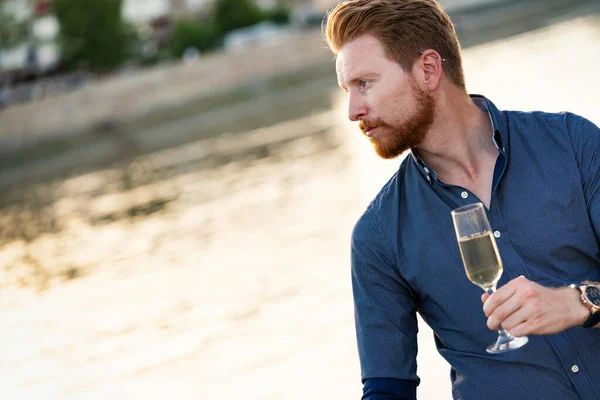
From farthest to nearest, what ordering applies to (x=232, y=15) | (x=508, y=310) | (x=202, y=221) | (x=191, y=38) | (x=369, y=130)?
(x=232, y=15)
(x=191, y=38)
(x=202, y=221)
(x=369, y=130)
(x=508, y=310)

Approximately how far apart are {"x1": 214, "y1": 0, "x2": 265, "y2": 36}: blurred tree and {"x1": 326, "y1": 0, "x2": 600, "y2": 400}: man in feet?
178

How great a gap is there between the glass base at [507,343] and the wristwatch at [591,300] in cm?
12

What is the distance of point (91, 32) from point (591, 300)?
52397 mm

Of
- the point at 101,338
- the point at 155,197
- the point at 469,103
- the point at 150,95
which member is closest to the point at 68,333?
the point at 101,338

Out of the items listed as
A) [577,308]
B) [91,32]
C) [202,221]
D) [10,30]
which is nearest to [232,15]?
[91,32]

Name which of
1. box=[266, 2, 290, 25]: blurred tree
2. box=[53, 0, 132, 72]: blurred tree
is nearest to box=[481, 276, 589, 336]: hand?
box=[53, 0, 132, 72]: blurred tree

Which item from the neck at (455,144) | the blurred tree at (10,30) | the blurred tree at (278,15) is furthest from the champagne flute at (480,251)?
the blurred tree at (10,30)

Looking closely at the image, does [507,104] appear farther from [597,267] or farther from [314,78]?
[314,78]

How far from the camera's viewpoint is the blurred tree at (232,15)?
184 ft

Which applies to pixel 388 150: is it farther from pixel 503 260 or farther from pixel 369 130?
pixel 503 260

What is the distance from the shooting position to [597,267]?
7.15 ft

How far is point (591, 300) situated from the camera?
1987mm

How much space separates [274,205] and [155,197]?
15.5ft

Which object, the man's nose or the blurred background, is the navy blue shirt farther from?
the blurred background
